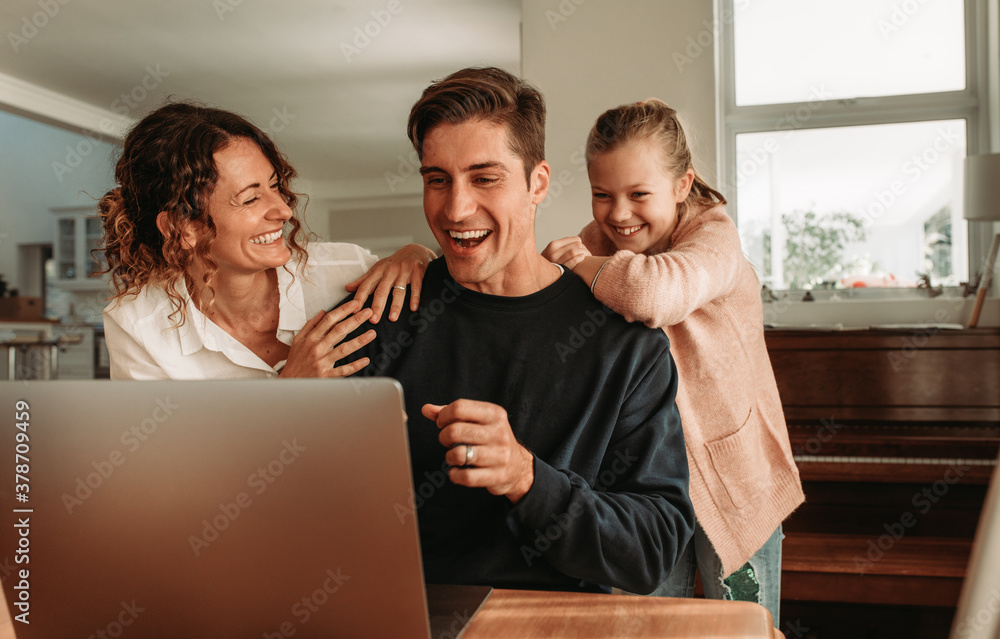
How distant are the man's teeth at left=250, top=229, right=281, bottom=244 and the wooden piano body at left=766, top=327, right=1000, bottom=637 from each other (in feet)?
6.17

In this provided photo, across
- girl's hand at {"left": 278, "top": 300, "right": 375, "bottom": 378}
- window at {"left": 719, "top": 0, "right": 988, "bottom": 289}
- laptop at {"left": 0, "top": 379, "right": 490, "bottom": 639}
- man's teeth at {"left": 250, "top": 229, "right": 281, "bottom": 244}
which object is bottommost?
laptop at {"left": 0, "top": 379, "right": 490, "bottom": 639}

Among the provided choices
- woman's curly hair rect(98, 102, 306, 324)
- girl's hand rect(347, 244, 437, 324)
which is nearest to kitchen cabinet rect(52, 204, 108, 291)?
woman's curly hair rect(98, 102, 306, 324)

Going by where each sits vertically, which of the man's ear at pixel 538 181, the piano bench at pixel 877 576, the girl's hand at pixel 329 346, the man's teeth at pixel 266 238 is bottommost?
the piano bench at pixel 877 576

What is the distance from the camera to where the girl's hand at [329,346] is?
51.2 inches

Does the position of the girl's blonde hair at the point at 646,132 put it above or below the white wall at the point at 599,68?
below

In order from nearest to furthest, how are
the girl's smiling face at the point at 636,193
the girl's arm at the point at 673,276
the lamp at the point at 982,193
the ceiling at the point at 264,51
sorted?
the girl's arm at the point at 673,276 < the girl's smiling face at the point at 636,193 < the lamp at the point at 982,193 < the ceiling at the point at 264,51

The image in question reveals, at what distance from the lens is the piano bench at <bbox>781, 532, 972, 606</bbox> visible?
237cm

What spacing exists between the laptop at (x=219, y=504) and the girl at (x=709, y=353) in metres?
0.80

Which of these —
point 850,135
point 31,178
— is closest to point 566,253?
point 850,135

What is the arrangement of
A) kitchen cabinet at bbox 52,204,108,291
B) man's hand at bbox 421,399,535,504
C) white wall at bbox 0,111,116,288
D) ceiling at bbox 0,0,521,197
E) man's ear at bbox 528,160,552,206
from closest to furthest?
man's hand at bbox 421,399,535,504 < man's ear at bbox 528,160,552,206 < ceiling at bbox 0,0,521,197 < white wall at bbox 0,111,116,288 < kitchen cabinet at bbox 52,204,108,291

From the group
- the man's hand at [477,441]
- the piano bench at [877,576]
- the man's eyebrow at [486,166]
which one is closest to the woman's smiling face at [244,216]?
the man's eyebrow at [486,166]

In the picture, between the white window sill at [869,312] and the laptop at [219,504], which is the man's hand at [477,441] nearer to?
the laptop at [219,504]

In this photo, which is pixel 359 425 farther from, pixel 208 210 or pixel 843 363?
pixel 843 363

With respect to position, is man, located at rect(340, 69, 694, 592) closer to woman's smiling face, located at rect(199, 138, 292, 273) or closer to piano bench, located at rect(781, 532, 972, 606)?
woman's smiling face, located at rect(199, 138, 292, 273)
